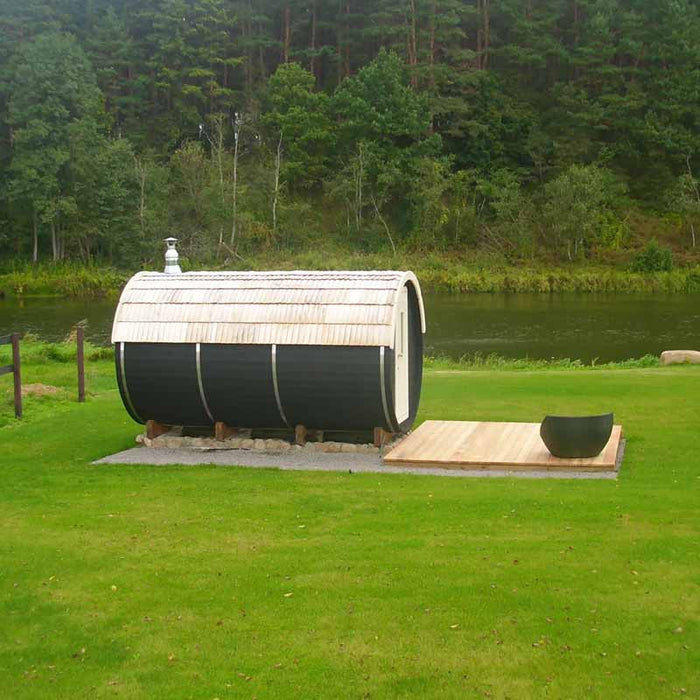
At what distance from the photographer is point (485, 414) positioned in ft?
53.3

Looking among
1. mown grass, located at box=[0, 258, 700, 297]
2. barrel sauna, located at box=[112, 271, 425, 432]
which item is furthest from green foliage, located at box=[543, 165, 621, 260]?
barrel sauna, located at box=[112, 271, 425, 432]

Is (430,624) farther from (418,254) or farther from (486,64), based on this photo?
(486,64)

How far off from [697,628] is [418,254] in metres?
50.4

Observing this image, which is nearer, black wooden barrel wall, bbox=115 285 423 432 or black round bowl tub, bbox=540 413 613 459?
black round bowl tub, bbox=540 413 613 459

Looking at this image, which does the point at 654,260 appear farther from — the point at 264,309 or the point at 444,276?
the point at 264,309

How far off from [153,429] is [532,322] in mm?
25890

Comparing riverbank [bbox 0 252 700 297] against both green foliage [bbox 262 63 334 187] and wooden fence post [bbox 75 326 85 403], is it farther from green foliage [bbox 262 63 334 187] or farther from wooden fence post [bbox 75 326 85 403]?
wooden fence post [bbox 75 326 85 403]

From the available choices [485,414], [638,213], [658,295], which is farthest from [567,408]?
[638,213]

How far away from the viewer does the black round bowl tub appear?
1198 centimetres

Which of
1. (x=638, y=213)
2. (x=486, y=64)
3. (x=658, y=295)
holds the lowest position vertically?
(x=658, y=295)

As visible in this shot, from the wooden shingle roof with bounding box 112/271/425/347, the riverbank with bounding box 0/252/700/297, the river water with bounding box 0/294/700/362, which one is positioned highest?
the wooden shingle roof with bounding box 112/271/425/347

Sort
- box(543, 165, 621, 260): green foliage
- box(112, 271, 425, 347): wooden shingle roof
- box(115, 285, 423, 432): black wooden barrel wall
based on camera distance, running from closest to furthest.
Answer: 1. box(115, 285, 423, 432): black wooden barrel wall
2. box(112, 271, 425, 347): wooden shingle roof
3. box(543, 165, 621, 260): green foliage

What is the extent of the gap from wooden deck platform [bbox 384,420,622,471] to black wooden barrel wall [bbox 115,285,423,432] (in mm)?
556

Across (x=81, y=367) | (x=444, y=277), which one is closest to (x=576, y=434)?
(x=81, y=367)
